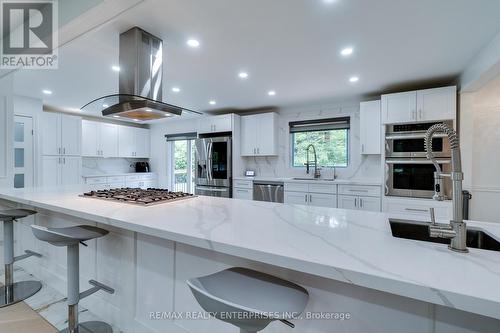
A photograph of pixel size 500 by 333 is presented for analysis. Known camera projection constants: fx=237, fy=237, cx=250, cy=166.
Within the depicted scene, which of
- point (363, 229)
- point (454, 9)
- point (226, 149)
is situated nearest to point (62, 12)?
point (363, 229)

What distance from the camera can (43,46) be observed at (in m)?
2.02

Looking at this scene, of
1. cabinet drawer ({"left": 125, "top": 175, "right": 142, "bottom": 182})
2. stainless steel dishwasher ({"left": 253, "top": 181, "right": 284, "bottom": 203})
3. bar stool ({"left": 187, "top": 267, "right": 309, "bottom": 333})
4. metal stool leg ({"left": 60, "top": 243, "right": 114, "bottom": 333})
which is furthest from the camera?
cabinet drawer ({"left": 125, "top": 175, "right": 142, "bottom": 182})

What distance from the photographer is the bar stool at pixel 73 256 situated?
1.44m

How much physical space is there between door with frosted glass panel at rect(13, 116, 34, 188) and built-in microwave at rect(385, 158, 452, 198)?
→ 572 cm

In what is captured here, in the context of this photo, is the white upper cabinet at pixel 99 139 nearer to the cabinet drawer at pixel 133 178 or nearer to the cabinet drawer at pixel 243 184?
the cabinet drawer at pixel 133 178

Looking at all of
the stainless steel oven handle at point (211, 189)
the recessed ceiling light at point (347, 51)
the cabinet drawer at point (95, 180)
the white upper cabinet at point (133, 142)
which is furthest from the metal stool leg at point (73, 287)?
the white upper cabinet at point (133, 142)

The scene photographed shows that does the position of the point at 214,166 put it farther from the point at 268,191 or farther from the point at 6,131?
the point at 6,131

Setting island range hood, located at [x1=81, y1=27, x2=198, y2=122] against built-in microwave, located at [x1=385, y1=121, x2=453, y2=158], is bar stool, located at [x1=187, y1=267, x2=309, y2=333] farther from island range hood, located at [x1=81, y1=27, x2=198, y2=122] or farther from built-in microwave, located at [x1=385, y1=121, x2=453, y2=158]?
built-in microwave, located at [x1=385, y1=121, x2=453, y2=158]

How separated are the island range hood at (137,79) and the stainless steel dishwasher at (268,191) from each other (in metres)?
2.50

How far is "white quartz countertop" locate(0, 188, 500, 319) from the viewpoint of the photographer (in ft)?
2.10

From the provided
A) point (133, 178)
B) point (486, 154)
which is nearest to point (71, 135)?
point (133, 178)

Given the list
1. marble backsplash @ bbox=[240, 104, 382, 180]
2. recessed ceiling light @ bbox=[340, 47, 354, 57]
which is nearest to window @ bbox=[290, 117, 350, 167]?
marble backsplash @ bbox=[240, 104, 382, 180]

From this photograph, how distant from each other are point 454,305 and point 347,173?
3800 millimetres

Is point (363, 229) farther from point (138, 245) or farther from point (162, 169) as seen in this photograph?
point (162, 169)
